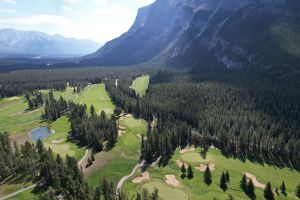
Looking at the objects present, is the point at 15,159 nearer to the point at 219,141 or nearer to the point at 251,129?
the point at 219,141

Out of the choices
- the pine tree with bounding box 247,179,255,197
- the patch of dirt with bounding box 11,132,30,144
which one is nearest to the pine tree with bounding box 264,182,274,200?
the pine tree with bounding box 247,179,255,197

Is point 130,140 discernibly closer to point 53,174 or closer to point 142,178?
point 142,178

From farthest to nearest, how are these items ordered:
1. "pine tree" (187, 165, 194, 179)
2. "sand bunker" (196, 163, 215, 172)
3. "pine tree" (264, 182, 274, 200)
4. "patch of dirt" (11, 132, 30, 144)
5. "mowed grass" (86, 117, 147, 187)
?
1. "patch of dirt" (11, 132, 30, 144)
2. "sand bunker" (196, 163, 215, 172)
3. "mowed grass" (86, 117, 147, 187)
4. "pine tree" (187, 165, 194, 179)
5. "pine tree" (264, 182, 274, 200)

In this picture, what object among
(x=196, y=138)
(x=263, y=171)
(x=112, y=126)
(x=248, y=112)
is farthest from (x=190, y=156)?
(x=248, y=112)

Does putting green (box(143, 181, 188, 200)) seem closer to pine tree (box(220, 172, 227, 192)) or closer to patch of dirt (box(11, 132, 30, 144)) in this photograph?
pine tree (box(220, 172, 227, 192))

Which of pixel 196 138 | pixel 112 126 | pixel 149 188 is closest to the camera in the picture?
pixel 149 188

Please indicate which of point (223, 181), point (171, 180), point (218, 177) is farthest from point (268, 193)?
point (171, 180)

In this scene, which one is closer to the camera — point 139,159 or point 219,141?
point 139,159
